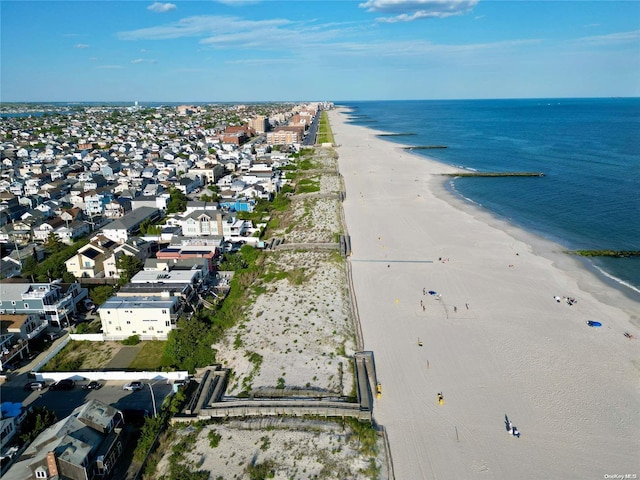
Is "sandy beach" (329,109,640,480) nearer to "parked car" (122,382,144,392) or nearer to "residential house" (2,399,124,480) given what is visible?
"residential house" (2,399,124,480)

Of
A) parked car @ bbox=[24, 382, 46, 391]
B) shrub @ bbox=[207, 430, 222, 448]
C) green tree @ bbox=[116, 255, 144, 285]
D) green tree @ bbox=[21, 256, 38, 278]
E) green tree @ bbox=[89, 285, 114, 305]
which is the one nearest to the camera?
shrub @ bbox=[207, 430, 222, 448]

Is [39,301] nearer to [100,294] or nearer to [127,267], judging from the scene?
[100,294]

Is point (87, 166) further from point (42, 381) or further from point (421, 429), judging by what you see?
point (421, 429)

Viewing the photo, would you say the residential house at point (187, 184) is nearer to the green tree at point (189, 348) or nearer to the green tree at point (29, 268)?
the green tree at point (29, 268)

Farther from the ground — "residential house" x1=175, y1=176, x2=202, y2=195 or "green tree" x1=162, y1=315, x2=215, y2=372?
"residential house" x1=175, y1=176, x2=202, y2=195

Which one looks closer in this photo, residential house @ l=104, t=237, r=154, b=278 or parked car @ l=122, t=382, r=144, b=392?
parked car @ l=122, t=382, r=144, b=392

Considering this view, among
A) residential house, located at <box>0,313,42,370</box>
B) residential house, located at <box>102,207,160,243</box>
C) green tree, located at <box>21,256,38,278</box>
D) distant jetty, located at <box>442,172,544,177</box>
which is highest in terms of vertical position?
distant jetty, located at <box>442,172,544,177</box>

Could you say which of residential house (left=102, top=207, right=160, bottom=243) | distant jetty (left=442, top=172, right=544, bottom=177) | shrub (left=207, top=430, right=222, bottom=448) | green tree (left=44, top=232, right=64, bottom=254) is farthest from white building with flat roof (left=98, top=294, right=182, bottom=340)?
distant jetty (left=442, top=172, right=544, bottom=177)
